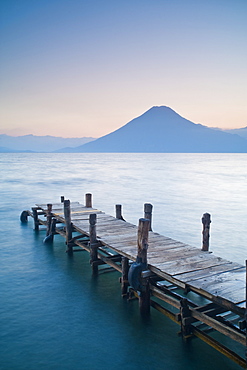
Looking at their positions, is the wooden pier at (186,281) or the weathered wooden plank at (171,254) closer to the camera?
the wooden pier at (186,281)

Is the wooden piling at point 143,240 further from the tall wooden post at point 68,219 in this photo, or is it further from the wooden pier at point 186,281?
the tall wooden post at point 68,219

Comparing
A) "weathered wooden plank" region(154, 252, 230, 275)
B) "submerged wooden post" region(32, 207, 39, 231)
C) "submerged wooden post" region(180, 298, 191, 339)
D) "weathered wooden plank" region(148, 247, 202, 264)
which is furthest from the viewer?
"submerged wooden post" region(32, 207, 39, 231)

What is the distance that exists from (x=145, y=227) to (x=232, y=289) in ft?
8.77

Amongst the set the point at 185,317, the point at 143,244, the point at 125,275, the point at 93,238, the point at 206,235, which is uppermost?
the point at 143,244

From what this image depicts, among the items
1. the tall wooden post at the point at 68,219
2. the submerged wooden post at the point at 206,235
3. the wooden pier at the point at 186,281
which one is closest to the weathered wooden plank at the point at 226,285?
the wooden pier at the point at 186,281

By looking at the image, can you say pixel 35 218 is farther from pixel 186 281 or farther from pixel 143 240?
pixel 186 281

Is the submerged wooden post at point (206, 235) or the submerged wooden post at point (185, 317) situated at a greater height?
the submerged wooden post at point (206, 235)

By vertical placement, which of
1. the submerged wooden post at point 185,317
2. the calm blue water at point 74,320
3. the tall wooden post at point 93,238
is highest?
the tall wooden post at point 93,238

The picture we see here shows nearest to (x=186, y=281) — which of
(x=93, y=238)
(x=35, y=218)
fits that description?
(x=93, y=238)

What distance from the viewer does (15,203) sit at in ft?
102

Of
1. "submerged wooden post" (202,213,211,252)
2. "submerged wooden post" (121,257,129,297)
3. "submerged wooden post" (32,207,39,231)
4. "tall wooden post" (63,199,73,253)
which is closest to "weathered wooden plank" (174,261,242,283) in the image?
"submerged wooden post" (202,213,211,252)

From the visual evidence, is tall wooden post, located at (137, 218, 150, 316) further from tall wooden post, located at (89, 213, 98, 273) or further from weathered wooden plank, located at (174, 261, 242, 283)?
tall wooden post, located at (89, 213, 98, 273)

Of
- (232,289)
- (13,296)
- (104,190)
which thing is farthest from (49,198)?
(232,289)

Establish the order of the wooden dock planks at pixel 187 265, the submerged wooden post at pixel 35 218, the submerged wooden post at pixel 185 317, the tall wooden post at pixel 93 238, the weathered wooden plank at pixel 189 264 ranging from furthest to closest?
the submerged wooden post at pixel 35 218 → the tall wooden post at pixel 93 238 → the weathered wooden plank at pixel 189 264 → the submerged wooden post at pixel 185 317 → the wooden dock planks at pixel 187 265
